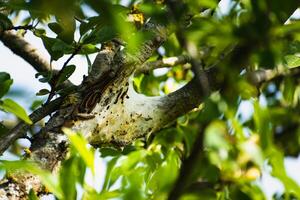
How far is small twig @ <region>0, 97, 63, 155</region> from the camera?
3.51ft

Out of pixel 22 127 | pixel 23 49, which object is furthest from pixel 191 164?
pixel 23 49

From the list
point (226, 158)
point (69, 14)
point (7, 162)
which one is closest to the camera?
point (69, 14)

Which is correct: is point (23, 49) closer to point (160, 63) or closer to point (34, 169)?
point (160, 63)

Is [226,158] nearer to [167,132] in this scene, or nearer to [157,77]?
[167,132]

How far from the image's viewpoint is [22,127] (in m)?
1.08

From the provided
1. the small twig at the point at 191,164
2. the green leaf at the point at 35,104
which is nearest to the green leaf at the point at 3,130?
the green leaf at the point at 35,104

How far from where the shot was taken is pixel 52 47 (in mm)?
1146

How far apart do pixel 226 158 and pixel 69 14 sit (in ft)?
0.66

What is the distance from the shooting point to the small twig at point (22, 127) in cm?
107

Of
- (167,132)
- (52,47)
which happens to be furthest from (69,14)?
(167,132)

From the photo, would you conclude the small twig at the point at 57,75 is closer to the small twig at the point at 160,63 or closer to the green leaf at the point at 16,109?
the small twig at the point at 160,63

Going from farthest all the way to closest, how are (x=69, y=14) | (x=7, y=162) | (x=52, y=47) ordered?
(x=52, y=47) → (x=7, y=162) → (x=69, y=14)

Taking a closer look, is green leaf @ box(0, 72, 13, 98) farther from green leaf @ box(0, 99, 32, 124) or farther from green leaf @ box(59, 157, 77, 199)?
green leaf @ box(59, 157, 77, 199)

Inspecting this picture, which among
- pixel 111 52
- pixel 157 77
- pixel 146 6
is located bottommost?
pixel 157 77
